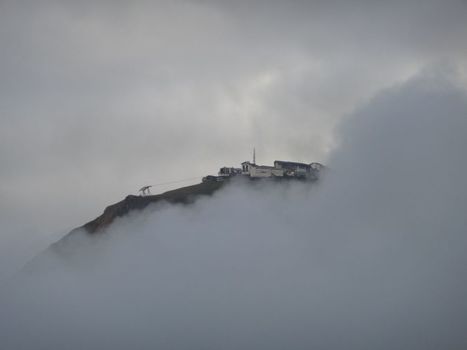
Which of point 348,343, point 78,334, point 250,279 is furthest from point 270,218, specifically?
point 78,334

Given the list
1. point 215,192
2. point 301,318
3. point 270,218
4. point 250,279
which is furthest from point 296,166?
point 301,318

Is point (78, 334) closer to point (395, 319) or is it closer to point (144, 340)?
point (144, 340)

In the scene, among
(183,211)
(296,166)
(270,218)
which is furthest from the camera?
(296,166)

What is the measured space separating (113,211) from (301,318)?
38756 mm

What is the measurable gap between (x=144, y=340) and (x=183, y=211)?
→ 23.6 m

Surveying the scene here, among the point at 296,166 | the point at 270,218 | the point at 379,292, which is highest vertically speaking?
the point at 296,166

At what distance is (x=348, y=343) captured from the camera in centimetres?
6481

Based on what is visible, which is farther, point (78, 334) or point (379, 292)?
point (78, 334)

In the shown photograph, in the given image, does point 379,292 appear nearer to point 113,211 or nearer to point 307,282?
point 307,282

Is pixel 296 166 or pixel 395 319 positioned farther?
pixel 296 166

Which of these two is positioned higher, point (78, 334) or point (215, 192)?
point (215, 192)

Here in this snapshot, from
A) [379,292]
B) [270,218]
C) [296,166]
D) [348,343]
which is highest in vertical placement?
[296,166]

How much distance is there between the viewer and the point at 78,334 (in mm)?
79188

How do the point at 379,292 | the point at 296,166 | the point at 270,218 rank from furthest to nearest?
the point at 296,166 → the point at 270,218 → the point at 379,292
